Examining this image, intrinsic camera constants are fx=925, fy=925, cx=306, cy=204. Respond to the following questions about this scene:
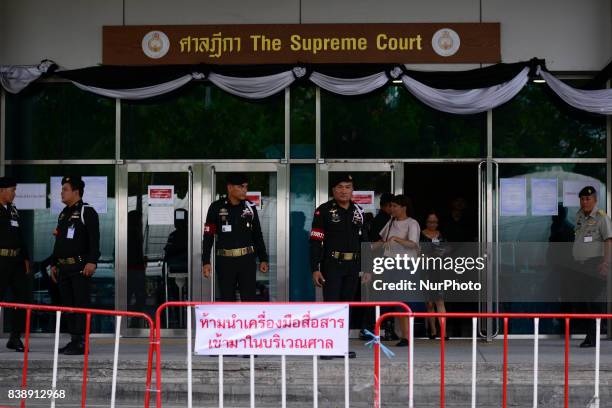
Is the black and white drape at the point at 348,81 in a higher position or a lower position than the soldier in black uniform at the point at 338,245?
higher

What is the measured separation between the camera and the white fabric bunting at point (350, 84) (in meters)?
11.5

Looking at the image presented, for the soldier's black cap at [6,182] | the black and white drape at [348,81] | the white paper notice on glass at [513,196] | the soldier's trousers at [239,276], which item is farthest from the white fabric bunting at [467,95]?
the soldier's black cap at [6,182]

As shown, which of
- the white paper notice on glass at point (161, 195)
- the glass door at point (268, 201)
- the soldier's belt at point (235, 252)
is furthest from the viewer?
the white paper notice on glass at point (161, 195)

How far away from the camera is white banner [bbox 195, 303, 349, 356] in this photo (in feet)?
23.0

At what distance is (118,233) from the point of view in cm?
1196

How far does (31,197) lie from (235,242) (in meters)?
3.64

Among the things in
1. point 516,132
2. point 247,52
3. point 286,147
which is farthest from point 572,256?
point 247,52

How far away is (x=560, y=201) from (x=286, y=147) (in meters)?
3.56

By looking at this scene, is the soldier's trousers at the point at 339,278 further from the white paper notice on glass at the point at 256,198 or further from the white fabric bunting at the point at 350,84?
the white fabric bunting at the point at 350,84

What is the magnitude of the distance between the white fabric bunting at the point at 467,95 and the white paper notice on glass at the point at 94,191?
4109mm

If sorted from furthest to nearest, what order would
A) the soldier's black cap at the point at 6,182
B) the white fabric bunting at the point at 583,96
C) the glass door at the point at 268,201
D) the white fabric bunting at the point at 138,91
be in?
the glass door at the point at 268,201, the white fabric bunting at the point at 138,91, the white fabric bunting at the point at 583,96, the soldier's black cap at the point at 6,182

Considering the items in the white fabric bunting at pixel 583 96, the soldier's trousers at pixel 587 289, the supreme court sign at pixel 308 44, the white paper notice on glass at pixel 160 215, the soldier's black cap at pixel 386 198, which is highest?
the supreme court sign at pixel 308 44

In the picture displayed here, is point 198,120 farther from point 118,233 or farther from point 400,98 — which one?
point 400,98

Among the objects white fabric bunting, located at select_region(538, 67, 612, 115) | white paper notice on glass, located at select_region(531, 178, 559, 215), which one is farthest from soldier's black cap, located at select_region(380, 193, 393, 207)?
white fabric bunting, located at select_region(538, 67, 612, 115)
